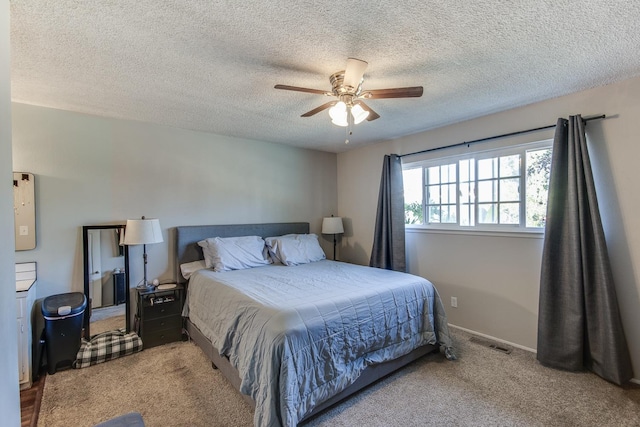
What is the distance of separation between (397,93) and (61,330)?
11.1 feet

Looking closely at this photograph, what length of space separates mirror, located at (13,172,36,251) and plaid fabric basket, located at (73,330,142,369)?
105 cm

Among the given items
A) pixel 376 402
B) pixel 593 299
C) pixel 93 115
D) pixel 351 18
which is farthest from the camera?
pixel 93 115

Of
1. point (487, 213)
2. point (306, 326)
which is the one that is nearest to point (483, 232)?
point (487, 213)

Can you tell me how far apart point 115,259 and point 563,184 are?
4.41 metres

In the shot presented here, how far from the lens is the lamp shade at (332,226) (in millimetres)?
4516

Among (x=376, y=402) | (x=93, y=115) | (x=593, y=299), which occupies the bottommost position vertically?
(x=376, y=402)

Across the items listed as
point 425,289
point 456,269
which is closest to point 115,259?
point 425,289

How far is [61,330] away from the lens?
100 inches

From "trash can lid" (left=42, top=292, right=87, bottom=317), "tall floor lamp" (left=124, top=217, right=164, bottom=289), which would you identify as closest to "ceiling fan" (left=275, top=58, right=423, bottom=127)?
"tall floor lamp" (left=124, top=217, right=164, bottom=289)

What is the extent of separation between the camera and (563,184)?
2586 millimetres

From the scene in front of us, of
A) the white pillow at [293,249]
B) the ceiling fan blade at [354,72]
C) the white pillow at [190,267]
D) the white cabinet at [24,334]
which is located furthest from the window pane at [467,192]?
the white cabinet at [24,334]

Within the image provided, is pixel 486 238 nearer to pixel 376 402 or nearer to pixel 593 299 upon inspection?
pixel 593 299

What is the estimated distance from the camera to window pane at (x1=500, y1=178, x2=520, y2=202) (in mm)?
3010

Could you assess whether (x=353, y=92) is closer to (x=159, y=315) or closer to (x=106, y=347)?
(x=159, y=315)
